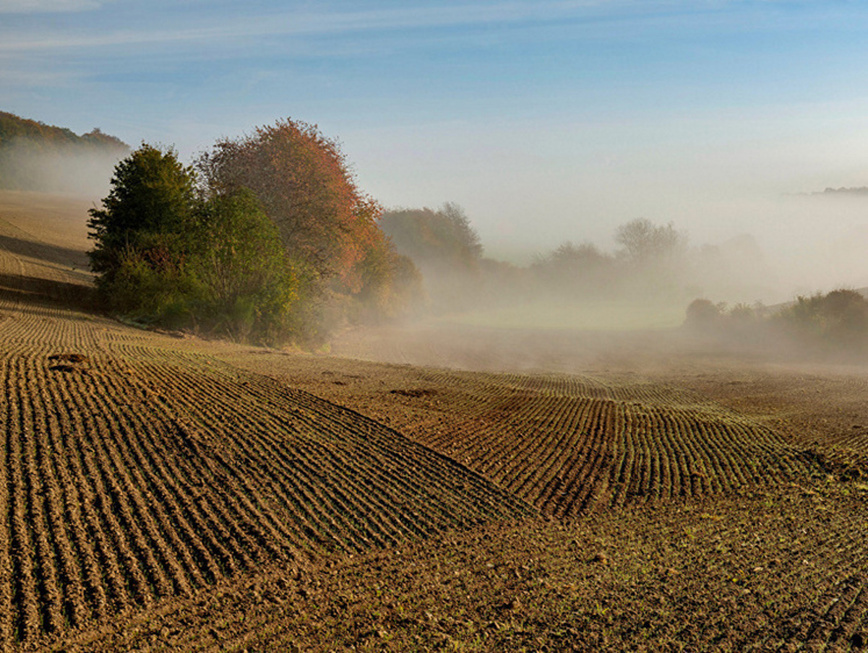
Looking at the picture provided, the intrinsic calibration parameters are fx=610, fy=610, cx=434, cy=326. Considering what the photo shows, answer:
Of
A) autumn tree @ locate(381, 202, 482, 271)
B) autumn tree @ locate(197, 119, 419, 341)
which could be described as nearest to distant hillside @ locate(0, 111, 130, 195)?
autumn tree @ locate(381, 202, 482, 271)

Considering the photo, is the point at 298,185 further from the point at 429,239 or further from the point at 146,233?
the point at 429,239

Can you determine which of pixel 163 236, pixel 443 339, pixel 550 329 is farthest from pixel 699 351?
pixel 163 236

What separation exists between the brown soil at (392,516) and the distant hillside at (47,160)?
303 feet

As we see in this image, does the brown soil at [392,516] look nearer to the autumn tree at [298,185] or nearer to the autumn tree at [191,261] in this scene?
the autumn tree at [191,261]

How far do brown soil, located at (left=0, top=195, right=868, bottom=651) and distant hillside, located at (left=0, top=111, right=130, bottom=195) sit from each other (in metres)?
92.4

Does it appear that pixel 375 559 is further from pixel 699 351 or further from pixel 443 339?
pixel 699 351

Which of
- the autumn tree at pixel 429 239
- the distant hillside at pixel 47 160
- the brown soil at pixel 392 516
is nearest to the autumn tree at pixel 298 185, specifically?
the brown soil at pixel 392 516

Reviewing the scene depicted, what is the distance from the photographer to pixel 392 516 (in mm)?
10984

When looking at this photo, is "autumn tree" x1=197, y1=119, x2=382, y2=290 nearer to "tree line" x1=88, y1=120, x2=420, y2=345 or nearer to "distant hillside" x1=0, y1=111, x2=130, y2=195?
"tree line" x1=88, y1=120, x2=420, y2=345

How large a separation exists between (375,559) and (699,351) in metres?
53.6

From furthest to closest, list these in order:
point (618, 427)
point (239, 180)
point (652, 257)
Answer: point (652, 257)
point (239, 180)
point (618, 427)

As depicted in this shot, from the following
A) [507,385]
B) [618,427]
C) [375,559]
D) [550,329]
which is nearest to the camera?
[375,559]

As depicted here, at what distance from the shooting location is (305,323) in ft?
129

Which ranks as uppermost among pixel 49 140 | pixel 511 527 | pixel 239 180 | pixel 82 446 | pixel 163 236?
pixel 49 140
